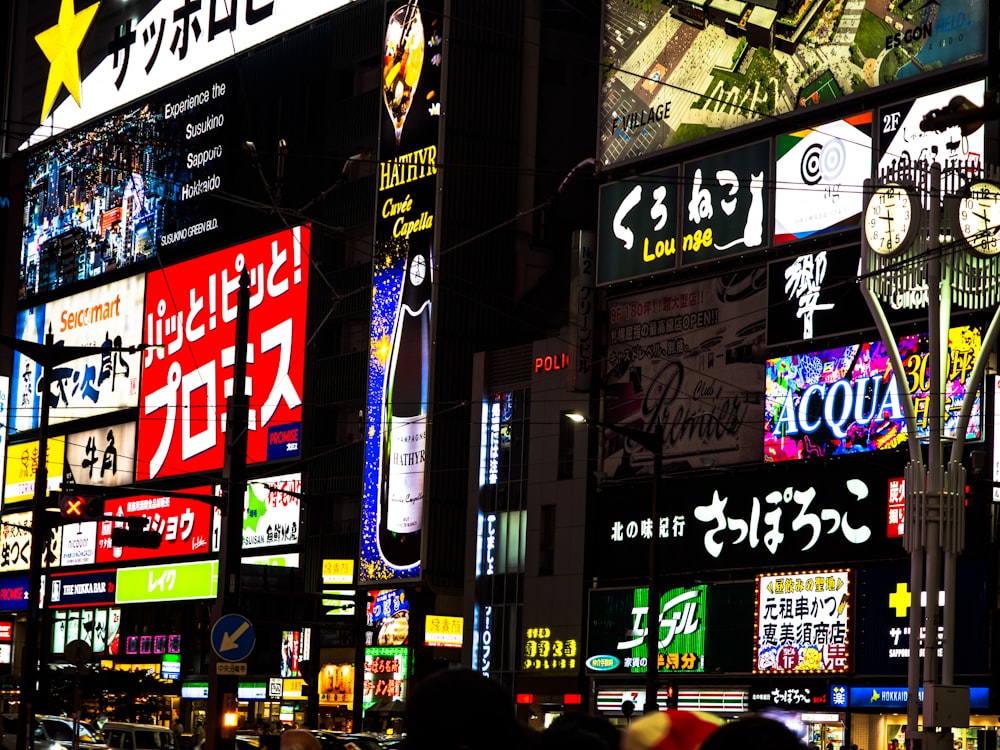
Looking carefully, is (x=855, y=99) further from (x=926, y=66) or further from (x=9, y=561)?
(x=9, y=561)

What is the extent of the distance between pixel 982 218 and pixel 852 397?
1023cm

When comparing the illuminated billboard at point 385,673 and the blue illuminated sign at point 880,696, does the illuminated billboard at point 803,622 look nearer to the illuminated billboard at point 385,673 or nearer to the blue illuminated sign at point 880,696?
the blue illuminated sign at point 880,696

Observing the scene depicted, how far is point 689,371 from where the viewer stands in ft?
154

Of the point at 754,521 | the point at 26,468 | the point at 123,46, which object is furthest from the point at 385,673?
the point at 123,46

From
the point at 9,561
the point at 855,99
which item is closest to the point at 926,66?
the point at 855,99

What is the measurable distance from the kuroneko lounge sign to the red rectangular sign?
74.7 ft

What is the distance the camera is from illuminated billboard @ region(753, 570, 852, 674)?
42156 mm

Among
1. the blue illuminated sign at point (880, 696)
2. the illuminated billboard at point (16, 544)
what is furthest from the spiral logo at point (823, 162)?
the illuminated billboard at point (16, 544)

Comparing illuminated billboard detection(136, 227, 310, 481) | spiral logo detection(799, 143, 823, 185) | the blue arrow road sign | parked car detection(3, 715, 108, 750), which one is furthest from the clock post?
illuminated billboard detection(136, 227, 310, 481)

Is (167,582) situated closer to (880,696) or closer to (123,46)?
(123,46)

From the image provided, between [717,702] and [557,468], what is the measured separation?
9345 mm

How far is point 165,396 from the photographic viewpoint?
71.9m

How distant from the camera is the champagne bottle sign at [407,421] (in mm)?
57125

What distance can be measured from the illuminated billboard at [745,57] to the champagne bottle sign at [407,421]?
33.6 ft
